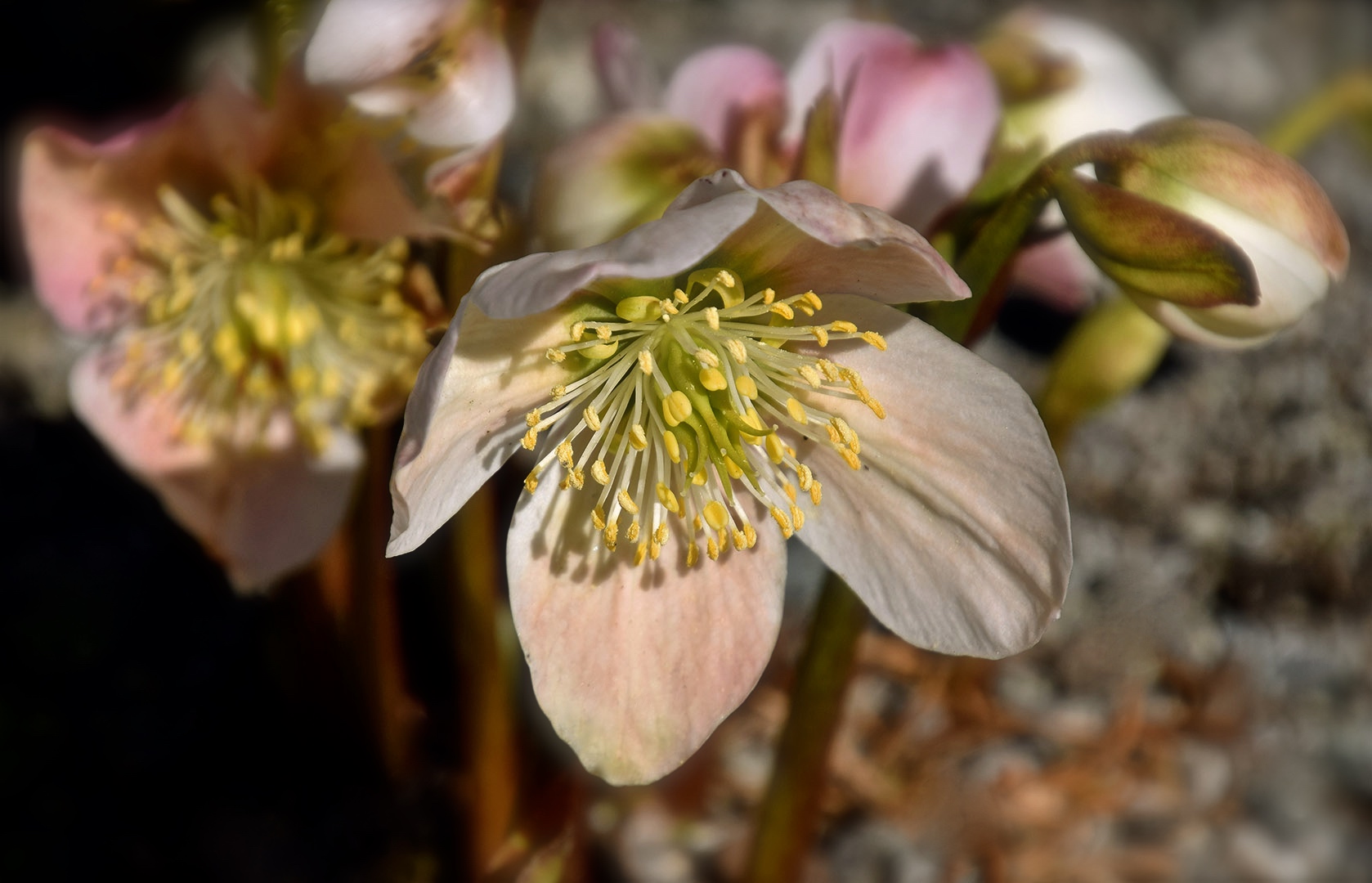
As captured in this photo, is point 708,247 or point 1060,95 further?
point 1060,95

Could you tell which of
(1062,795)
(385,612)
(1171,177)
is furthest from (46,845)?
(1171,177)

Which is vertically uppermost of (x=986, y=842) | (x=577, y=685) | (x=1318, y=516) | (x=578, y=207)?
(x=578, y=207)

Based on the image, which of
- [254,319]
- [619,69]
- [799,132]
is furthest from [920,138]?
[254,319]

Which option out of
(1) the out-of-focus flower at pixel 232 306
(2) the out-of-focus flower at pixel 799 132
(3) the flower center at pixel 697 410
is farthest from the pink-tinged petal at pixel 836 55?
(1) the out-of-focus flower at pixel 232 306

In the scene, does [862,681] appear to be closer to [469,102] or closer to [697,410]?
[697,410]

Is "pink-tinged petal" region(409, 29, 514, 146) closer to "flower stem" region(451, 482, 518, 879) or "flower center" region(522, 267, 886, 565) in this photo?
"flower center" region(522, 267, 886, 565)

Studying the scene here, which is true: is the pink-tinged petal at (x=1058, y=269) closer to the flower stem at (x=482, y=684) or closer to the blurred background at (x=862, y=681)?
the blurred background at (x=862, y=681)

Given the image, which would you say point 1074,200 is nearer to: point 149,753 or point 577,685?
point 577,685
